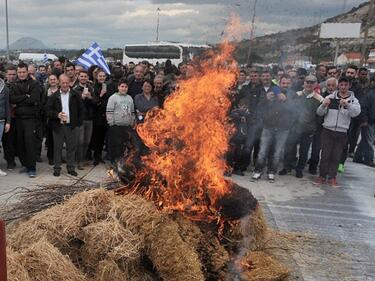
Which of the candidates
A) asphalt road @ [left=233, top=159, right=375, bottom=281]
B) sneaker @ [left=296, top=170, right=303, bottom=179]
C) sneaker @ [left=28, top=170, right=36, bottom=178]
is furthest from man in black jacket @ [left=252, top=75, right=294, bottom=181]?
sneaker @ [left=28, top=170, right=36, bottom=178]

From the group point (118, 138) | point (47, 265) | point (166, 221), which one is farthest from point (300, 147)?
point (47, 265)

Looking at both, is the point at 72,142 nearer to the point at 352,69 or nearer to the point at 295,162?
the point at 295,162

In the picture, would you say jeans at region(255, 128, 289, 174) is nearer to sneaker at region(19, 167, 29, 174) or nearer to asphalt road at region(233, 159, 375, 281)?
asphalt road at region(233, 159, 375, 281)

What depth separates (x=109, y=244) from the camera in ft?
13.1

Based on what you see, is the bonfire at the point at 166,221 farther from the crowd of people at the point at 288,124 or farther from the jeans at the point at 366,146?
the jeans at the point at 366,146

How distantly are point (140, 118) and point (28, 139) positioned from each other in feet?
7.21

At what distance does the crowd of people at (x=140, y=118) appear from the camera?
343 inches

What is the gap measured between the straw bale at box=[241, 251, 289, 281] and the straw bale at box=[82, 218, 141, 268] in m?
1.20

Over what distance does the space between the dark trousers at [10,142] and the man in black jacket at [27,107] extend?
1.10 feet

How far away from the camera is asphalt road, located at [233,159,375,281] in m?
5.35

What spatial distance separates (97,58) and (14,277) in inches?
Answer: 420

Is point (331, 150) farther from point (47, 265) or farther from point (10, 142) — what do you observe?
point (47, 265)

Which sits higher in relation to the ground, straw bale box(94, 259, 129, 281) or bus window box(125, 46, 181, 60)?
bus window box(125, 46, 181, 60)

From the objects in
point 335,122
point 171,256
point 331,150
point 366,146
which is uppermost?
point 335,122
